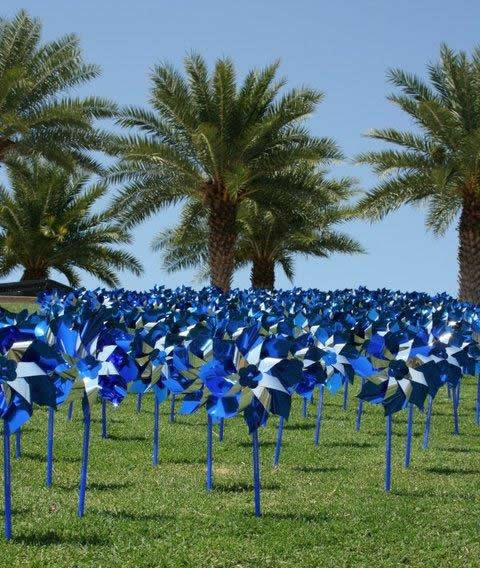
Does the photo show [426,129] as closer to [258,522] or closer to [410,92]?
[410,92]

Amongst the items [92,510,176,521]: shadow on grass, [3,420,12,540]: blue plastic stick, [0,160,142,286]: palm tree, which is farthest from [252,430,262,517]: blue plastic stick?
[0,160,142,286]: palm tree

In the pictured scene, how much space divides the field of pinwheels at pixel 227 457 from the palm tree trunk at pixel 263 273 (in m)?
24.5

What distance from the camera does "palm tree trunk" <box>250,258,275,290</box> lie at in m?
35.8

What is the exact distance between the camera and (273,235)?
34531 mm

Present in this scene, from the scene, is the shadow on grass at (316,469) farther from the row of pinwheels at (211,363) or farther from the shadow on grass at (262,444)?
the shadow on grass at (262,444)

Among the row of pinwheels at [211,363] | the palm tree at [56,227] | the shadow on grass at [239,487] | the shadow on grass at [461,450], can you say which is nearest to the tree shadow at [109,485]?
the row of pinwheels at [211,363]

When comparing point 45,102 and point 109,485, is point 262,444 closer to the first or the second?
point 109,485

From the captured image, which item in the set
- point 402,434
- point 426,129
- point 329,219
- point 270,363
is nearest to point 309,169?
point 329,219

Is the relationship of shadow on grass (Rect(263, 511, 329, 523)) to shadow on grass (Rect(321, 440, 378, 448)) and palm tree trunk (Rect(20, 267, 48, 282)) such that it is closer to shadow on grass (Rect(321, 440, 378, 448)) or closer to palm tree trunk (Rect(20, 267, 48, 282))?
shadow on grass (Rect(321, 440, 378, 448))

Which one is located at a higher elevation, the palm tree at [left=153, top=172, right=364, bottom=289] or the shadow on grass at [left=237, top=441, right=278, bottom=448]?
the palm tree at [left=153, top=172, right=364, bottom=289]

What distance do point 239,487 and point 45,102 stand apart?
23022 mm

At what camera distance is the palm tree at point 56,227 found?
116ft

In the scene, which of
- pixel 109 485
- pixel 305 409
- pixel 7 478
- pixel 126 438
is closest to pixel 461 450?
pixel 305 409

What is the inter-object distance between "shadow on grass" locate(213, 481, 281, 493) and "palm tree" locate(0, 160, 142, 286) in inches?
1074
